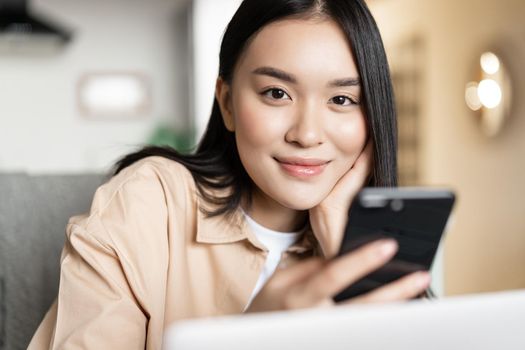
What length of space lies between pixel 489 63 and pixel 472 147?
54 cm

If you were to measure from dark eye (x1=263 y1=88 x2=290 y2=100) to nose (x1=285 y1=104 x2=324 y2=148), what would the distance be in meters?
0.04

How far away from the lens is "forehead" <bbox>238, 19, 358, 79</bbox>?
1028 mm

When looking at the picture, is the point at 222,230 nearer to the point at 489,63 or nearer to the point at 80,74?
the point at 489,63

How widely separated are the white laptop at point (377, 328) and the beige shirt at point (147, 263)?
1.80 feet

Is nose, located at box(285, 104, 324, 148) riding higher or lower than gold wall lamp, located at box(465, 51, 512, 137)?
higher

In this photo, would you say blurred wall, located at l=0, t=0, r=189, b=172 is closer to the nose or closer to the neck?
the neck

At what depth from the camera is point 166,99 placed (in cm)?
528

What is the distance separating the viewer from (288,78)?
3.37 feet

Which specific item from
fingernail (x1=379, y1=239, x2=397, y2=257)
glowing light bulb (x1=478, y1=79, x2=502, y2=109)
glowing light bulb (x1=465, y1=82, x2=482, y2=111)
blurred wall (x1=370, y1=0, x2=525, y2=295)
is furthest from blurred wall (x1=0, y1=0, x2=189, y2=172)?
fingernail (x1=379, y1=239, x2=397, y2=257)

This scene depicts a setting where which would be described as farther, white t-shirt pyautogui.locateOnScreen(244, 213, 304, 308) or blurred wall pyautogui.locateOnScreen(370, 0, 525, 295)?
blurred wall pyautogui.locateOnScreen(370, 0, 525, 295)

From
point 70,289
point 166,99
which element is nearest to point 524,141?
point 166,99

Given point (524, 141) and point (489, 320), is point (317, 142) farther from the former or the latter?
point (524, 141)

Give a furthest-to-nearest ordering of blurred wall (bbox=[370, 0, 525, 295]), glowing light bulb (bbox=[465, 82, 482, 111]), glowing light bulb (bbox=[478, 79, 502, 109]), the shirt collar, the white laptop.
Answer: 1. glowing light bulb (bbox=[465, 82, 482, 111])
2. glowing light bulb (bbox=[478, 79, 502, 109])
3. blurred wall (bbox=[370, 0, 525, 295])
4. the shirt collar
5. the white laptop

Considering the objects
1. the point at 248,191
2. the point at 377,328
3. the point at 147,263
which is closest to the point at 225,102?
the point at 248,191
